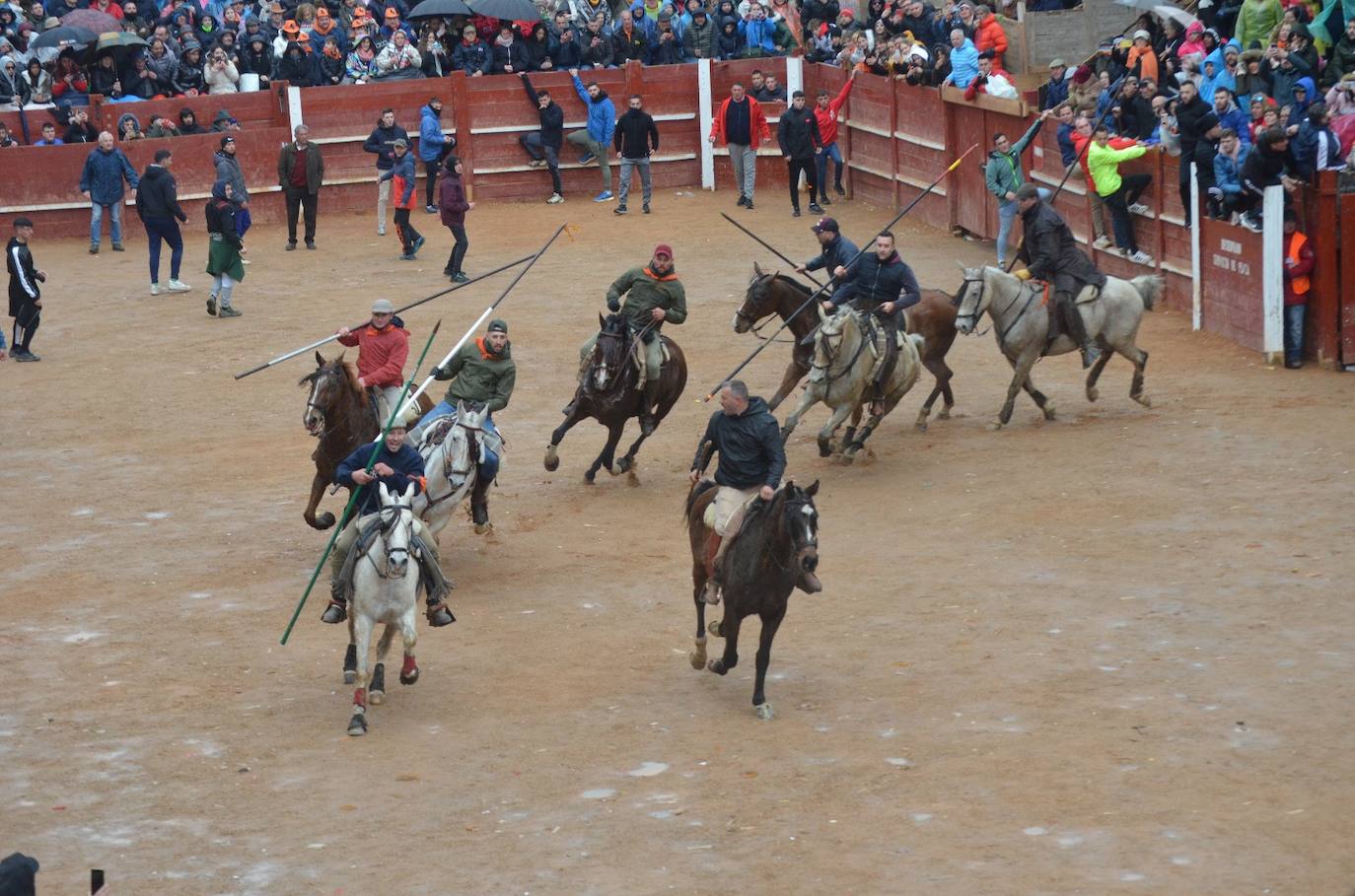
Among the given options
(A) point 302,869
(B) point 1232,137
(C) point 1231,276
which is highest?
(B) point 1232,137

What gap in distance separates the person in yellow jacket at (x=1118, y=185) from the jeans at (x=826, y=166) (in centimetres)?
790

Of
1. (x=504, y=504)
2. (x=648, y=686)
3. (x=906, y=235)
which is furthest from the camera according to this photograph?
(x=906, y=235)

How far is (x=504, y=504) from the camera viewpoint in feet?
55.8

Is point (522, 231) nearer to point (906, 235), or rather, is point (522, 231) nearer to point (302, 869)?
point (906, 235)

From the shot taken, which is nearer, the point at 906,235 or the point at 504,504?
the point at 504,504

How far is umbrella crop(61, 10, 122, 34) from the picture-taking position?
104 ft

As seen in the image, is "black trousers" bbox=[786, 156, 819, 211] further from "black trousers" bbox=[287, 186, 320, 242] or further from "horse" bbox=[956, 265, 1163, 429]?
"horse" bbox=[956, 265, 1163, 429]

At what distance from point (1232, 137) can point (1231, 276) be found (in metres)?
1.53

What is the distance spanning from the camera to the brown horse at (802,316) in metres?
18.3

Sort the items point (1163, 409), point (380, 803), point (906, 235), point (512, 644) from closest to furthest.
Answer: point (380, 803) < point (512, 644) < point (1163, 409) < point (906, 235)

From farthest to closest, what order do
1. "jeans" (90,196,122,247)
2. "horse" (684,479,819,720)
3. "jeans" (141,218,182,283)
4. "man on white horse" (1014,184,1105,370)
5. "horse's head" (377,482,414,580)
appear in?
"jeans" (90,196,122,247) < "jeans" (141,218,182,283) < "man on white horse" (1014,184,1105,370) < "horse's head" (377,482,414,580) < "horse" (684,479,819,720)

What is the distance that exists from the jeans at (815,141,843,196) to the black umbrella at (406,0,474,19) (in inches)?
252

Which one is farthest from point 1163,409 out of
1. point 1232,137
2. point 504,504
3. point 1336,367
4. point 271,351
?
point 271,351

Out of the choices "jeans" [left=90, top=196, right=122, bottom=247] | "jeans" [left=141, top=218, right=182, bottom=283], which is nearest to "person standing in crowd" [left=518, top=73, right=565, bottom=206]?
"jeans" [left=90, top=196, right=122, bottom=247]
